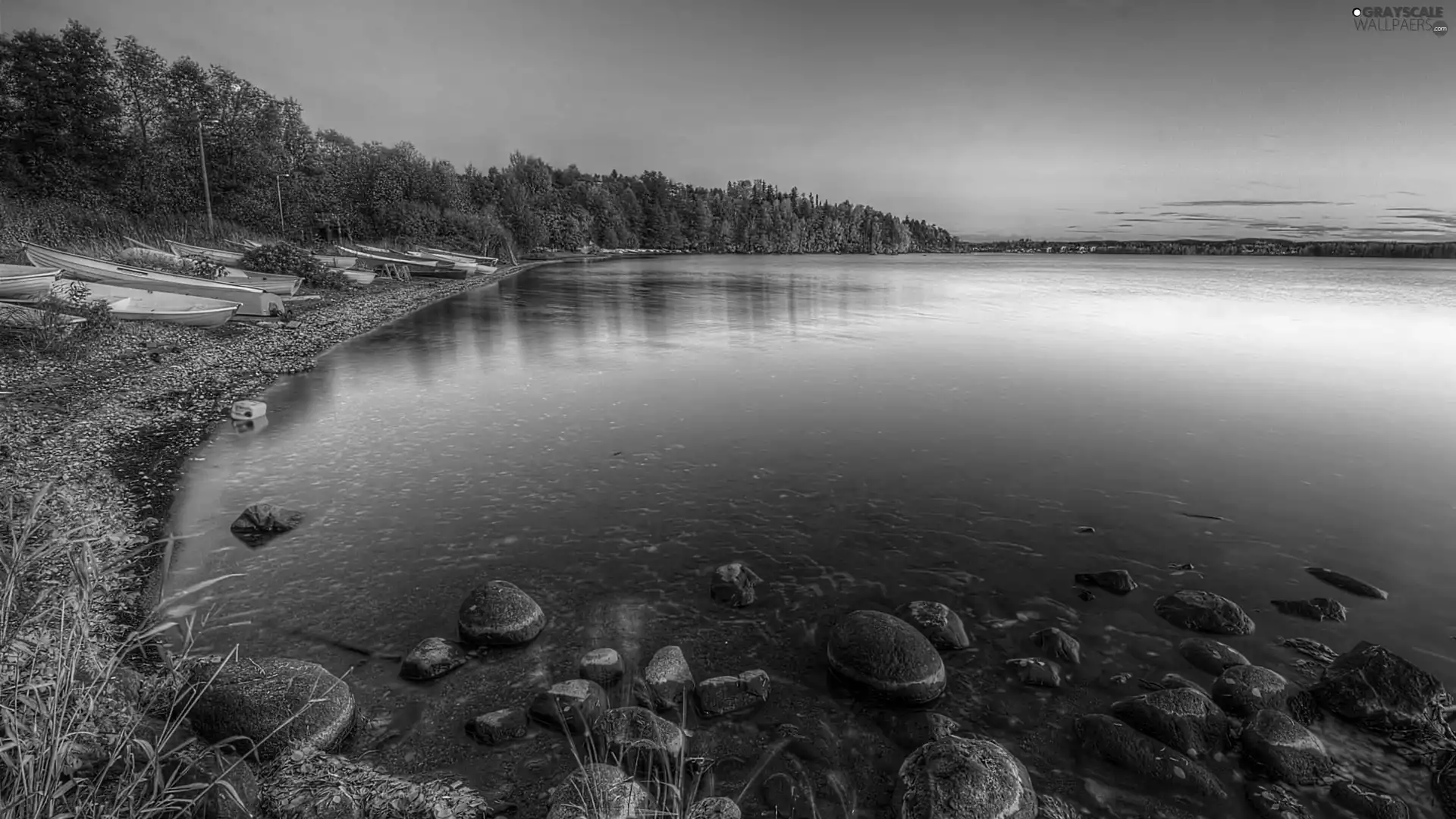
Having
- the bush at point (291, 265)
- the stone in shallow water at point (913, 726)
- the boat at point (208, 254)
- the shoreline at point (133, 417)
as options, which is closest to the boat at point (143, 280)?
the shoreline at point (133, 417)

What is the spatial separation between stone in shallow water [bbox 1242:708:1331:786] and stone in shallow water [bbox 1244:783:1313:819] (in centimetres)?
15

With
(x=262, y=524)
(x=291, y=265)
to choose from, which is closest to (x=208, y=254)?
(x=291, y=265)

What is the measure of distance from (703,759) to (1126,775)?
147 inches

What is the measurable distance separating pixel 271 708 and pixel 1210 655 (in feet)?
31.1

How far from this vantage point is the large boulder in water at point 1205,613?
773 cm

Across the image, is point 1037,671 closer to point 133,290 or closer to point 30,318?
point 30,318

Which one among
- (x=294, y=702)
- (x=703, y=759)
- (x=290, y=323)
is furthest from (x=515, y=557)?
(x=290, y=323)

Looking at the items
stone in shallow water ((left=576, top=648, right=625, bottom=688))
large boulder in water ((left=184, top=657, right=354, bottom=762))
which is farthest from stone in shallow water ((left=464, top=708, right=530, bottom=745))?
large boulder in water ((left=184, top=657, right=354, bottom=762))

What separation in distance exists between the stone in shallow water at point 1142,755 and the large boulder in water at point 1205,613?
2.54 m

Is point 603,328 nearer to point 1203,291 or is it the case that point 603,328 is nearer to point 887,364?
point 887,364

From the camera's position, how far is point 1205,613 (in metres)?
7.82

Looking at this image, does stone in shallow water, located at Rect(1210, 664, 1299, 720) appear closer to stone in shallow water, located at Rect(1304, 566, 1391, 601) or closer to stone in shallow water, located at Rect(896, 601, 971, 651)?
stone in shallow water, located at Rect(896, 601, 971, 651)

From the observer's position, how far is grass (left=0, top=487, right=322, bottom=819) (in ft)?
10.2

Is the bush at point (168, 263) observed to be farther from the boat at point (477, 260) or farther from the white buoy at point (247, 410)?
the boat at point (477, 260)
